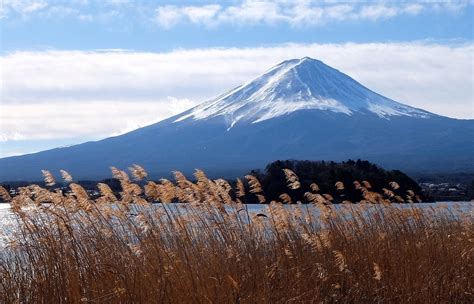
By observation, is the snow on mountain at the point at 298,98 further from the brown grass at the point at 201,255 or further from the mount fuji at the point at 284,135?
the brown grass at the point at 201,255

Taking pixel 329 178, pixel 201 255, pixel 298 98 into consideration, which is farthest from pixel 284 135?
pixel 201 255

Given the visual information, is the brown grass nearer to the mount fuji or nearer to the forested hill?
the forested hill

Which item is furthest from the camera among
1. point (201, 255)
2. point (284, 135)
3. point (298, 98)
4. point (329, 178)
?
point (298, 98)

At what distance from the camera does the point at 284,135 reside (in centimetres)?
15550

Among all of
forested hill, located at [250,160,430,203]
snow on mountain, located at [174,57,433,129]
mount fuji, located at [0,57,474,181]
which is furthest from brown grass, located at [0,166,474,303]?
snow on mountain, located at [174,57,433,129]

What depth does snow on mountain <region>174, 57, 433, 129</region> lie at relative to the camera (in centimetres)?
17500

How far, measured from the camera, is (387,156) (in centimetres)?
12406

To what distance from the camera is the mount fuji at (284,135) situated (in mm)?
118625

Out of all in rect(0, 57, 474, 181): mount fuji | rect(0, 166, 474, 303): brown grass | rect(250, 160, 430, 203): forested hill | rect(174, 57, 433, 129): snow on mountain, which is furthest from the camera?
rect(174, 57, 433, 129): snow on mountain

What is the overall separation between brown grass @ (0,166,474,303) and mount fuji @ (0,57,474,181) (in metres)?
86.5

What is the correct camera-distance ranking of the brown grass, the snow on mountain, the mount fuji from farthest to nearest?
the snow on mountain < the mount fuji < the brown grass

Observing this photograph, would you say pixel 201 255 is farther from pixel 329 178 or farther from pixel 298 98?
pixel 298 98

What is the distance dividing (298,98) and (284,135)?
27.3m

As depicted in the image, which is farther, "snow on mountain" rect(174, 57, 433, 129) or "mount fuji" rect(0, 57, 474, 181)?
"snow on mountain" rect(174, 57, 433, 129)
